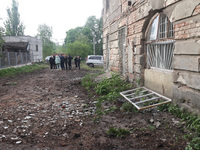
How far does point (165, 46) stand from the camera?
5.38 m

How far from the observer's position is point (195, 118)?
3730 millimetres

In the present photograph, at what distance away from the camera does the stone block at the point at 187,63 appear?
382 cm

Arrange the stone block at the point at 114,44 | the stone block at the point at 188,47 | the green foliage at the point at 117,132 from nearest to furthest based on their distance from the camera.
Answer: the green foliage at the point at 117,132 → the stone block at the point at 188,47 → the stone block at the point at 114,44

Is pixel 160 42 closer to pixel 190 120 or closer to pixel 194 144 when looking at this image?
pixel 190 120

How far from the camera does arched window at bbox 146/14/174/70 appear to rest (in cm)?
513

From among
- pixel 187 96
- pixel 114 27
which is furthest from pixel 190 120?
pixel 114 27

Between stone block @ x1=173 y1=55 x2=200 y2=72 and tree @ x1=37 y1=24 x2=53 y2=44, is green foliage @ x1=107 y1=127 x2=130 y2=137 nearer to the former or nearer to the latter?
stone block @ x1=173 y1=55 x2=200 y2=72

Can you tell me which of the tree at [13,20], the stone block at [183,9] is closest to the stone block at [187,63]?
the stone block at [183,9]

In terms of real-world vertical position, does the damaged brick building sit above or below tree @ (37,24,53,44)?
below

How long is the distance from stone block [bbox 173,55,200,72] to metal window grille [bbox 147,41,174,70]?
614 mm

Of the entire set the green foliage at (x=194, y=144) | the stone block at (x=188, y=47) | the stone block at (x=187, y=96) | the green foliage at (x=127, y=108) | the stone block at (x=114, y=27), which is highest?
the stone block at (x=114, y=27)

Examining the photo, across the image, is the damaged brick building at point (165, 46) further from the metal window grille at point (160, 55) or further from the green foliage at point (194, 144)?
the green foliage at point (194, 144)

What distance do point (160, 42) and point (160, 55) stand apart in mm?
422

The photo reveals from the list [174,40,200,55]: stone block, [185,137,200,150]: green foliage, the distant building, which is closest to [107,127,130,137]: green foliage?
[185,137,200,150]: green foliage
